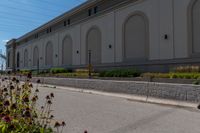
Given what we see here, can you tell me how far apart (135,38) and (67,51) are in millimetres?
16157

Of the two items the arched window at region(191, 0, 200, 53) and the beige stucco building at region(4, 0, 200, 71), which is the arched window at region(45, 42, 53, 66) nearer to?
the beige stucco building at region(4, 0, 200, 71)

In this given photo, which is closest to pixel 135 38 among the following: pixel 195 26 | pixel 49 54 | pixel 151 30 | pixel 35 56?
pixel 151 30

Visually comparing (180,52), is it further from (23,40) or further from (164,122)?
(23,40)

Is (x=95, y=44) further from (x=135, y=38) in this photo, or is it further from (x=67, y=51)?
(x=67, y=51)

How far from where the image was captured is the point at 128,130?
6.38m

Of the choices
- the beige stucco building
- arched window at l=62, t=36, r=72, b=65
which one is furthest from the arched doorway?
arched window at l=62, t=36, r=72, b=65

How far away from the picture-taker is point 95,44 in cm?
3102

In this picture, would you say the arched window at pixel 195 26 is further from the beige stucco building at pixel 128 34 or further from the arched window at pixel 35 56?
the arched window at pixel 35 56

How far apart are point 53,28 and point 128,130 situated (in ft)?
129

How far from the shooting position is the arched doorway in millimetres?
23391

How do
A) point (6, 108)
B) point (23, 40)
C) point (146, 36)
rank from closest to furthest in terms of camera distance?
point (6, 108) < point (146, 36) < point (23, 40)

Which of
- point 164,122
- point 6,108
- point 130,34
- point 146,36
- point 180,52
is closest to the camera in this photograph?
point 6,108

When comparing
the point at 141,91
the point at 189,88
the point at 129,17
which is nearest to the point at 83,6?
the point at 129,17

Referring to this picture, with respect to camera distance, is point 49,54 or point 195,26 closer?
point 195,26
